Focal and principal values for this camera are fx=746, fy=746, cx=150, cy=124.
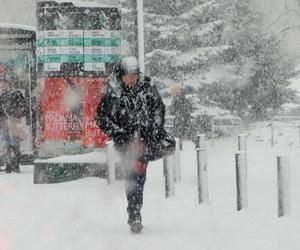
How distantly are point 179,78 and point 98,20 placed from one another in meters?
12.5

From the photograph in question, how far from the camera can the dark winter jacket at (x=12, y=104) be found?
15.0 meters

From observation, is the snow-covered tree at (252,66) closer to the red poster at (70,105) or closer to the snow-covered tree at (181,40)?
the snow-covered tree at (181,40)

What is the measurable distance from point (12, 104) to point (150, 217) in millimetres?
6694

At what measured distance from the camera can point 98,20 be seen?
13.6 metres

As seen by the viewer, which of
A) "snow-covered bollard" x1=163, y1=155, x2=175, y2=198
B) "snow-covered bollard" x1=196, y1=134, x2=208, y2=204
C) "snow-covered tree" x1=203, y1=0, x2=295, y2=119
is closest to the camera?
"snow-covered bollard" x1=196, y1=134, x2=208, y2=204

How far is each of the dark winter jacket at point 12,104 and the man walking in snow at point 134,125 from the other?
24.4ft

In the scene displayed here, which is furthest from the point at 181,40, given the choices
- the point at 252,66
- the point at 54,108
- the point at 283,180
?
the point at 283,180

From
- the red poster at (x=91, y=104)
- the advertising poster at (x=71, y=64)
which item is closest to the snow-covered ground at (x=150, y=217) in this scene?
the red poster at (x=91, y=104)

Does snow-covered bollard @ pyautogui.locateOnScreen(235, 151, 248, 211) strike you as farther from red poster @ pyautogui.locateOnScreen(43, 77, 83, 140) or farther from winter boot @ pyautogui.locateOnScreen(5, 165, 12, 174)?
winter boot @ pyautogui.locateOnScreen(5, 165, 12, 174)

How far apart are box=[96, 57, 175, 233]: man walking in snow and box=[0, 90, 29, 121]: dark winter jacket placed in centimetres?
744

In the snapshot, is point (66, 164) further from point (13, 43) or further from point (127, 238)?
point (127, 238)

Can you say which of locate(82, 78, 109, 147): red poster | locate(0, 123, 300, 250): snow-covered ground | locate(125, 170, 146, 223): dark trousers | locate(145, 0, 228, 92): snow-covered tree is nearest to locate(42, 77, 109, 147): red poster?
locate(82, 78, 109, 147): red poster

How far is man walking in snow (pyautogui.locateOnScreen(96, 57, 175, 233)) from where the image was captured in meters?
7.85

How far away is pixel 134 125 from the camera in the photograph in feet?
25.7
